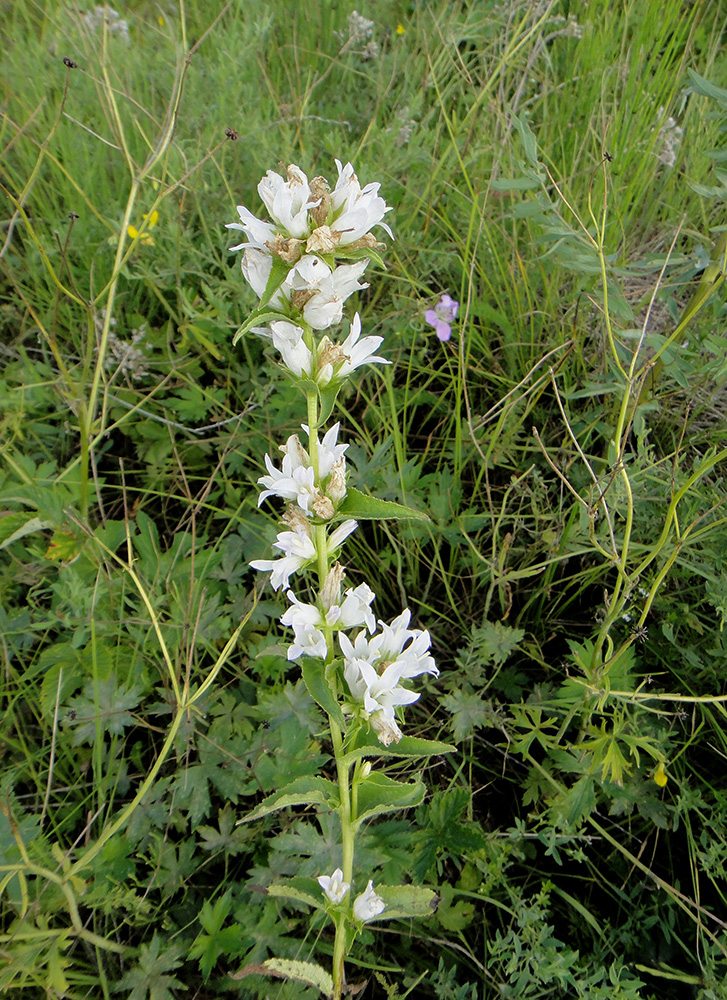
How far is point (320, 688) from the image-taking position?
1.19 meters

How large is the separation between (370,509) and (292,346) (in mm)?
323

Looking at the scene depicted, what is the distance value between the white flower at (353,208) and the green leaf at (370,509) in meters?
0.45

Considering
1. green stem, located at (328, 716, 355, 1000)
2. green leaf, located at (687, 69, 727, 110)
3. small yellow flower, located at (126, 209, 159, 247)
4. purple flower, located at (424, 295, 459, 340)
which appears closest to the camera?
green stem, located at (328, 716, 355, 1000)

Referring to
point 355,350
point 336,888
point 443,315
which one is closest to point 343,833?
point 336,888

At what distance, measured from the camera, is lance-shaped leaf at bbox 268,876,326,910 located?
1.29 m

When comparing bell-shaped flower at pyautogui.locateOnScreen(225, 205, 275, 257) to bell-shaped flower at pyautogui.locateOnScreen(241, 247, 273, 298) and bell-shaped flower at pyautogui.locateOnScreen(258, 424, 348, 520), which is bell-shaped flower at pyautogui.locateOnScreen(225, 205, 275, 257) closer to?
bell-shaped flower at pyautogui.locateOnScreen(241, 247, 273, 298)

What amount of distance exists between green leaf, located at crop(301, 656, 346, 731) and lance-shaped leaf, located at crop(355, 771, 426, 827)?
17 cm

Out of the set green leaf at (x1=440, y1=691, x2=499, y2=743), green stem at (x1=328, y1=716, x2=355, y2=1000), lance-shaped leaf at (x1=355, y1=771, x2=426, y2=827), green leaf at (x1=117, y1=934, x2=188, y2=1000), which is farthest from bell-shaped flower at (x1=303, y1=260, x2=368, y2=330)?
green leaf at (x1=117, y1=934, x2=188, y2=1000)

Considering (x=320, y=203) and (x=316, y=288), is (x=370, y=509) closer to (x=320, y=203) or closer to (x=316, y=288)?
(x=316, y=288)

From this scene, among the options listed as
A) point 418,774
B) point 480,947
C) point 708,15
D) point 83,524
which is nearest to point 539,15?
point 708,15

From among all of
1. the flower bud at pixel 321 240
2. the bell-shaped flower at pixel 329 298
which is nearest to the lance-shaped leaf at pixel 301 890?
the bell-shaped flower at pixel 329 298

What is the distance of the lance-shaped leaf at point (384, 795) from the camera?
1.22 m

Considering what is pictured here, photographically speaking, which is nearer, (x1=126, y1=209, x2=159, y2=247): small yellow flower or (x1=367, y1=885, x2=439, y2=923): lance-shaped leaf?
(x1=367, y1=885, x2=439, y2=923): lance-shaped leaf

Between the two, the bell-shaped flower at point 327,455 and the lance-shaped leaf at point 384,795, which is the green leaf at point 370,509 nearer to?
the bell-shaped flower at point 327,455
